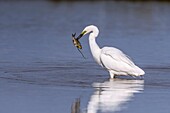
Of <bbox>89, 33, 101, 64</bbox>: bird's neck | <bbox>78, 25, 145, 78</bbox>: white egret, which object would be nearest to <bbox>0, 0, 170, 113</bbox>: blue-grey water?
<bbox>78, 25, 145, 78</bbox>: white egret

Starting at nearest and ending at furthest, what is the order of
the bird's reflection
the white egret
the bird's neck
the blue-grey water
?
the bird's reflection
the blue-grey water
the white egret
the bird's neck

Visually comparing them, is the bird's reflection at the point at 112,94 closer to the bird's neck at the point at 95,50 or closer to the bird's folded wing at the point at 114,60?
the bird's folded wing at the point at 114,60

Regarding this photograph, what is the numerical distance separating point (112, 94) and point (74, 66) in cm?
399

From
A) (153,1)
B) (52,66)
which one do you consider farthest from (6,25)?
(153,1)

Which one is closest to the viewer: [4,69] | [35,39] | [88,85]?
[88,85]

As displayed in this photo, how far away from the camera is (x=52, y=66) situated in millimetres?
16062

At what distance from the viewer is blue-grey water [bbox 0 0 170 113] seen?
37.3 feet

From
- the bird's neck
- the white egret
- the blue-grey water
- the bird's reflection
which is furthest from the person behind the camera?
the bird's neck

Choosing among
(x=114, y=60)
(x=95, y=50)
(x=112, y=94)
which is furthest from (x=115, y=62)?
(x=112, y=94)

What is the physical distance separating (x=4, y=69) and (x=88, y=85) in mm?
2632

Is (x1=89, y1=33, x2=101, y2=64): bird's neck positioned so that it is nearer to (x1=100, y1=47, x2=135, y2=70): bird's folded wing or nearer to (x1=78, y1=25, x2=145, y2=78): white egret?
(x1=78, y1=25, x2=145, y2=78): white egret

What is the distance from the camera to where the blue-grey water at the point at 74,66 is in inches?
448

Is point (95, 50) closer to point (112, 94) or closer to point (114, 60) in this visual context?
point (114, 60)

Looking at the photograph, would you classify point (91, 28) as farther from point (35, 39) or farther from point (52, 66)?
point (35, 39)
